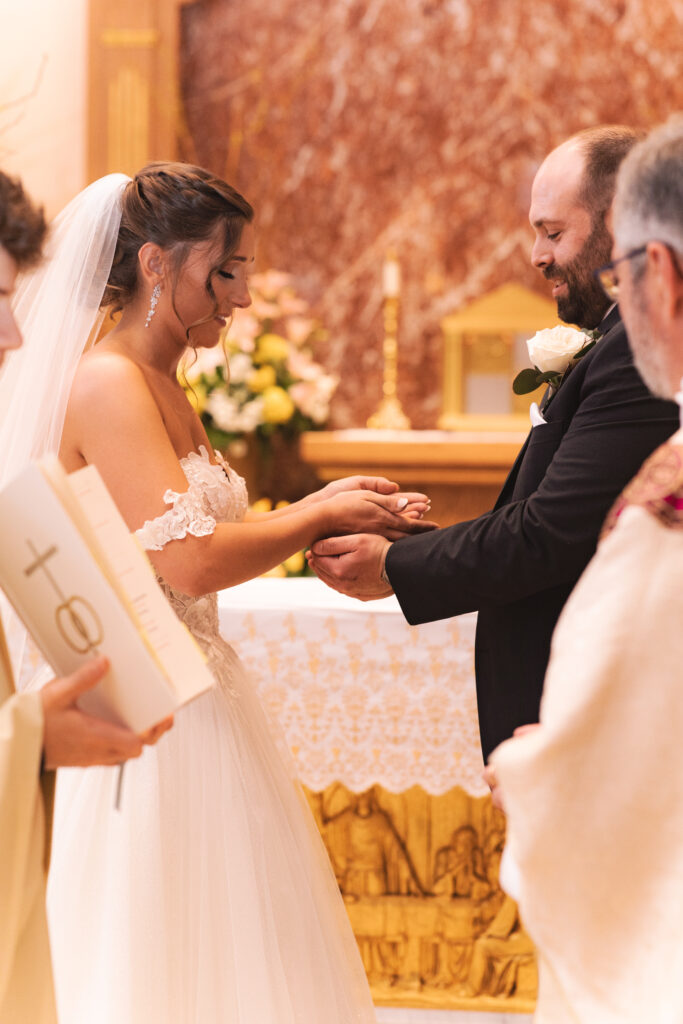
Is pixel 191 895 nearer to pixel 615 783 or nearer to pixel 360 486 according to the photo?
pixel 360 486

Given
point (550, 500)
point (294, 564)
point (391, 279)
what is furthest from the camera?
point (391, 279)

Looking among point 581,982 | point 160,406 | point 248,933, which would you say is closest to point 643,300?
point 581,982

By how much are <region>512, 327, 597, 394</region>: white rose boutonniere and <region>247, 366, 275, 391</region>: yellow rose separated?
136 inches

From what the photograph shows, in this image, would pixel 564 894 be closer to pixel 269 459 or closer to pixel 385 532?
pixel 385 532

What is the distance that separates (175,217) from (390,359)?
4255mm

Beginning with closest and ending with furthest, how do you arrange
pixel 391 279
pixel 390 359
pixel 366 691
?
pixel 366 691, pixel 391 279, pixel 390 359

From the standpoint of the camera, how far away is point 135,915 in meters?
2.43

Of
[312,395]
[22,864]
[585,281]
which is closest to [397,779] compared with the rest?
[585,281]

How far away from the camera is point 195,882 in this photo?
98.0 inches

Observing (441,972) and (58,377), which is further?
(441,972)

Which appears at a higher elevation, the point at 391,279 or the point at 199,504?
the point at 199,504

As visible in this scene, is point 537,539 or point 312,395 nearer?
point 537,539

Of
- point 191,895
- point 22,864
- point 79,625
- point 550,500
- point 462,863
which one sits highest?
point 79,625

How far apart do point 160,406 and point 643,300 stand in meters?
1.21
